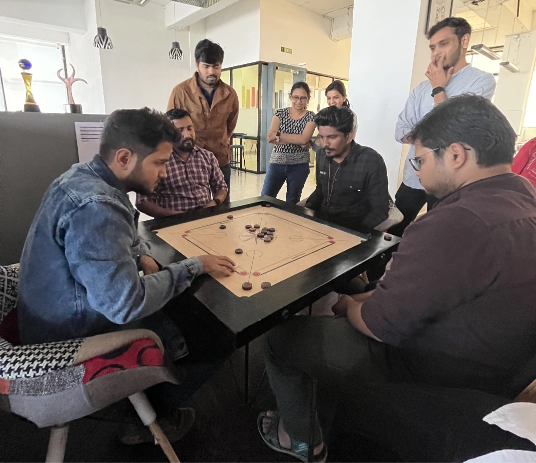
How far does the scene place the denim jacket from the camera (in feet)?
2.76

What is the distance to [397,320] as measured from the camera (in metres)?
0.82

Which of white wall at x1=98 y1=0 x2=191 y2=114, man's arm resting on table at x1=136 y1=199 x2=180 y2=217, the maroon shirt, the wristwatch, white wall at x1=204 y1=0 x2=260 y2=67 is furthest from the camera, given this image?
white wall at x1=204 y1=0 x2=260 y2=67

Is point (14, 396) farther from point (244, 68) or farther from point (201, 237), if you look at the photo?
point (244, 68)

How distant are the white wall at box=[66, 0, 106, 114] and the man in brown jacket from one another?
448cm

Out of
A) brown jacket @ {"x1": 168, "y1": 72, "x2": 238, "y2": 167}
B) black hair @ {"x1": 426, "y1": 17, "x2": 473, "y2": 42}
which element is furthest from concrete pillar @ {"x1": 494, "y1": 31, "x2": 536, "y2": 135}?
brown jacket @ {"x1": 168, "y1": 72, "x2": 238, "y2": 167}

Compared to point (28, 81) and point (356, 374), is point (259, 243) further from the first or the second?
point (28, 81)

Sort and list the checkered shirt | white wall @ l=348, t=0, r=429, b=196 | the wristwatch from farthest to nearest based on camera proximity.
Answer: white wall @ l=348, t=0, r=429, b=196 < the wristwatch < the checkered shirt

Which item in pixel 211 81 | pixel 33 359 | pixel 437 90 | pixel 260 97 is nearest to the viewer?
pixel 33 359

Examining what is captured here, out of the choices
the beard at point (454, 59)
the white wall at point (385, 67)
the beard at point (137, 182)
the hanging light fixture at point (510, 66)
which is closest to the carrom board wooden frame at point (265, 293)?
the beard at point (137, 182)

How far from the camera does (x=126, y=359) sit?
2.71 feet

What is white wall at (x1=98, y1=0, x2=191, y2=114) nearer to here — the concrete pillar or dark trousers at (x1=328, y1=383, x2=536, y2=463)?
the concrete pillar

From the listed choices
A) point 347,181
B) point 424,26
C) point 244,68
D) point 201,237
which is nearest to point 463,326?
point 201,237

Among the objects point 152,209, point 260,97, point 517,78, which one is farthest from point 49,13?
point 517,78

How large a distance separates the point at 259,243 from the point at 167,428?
80 cm
